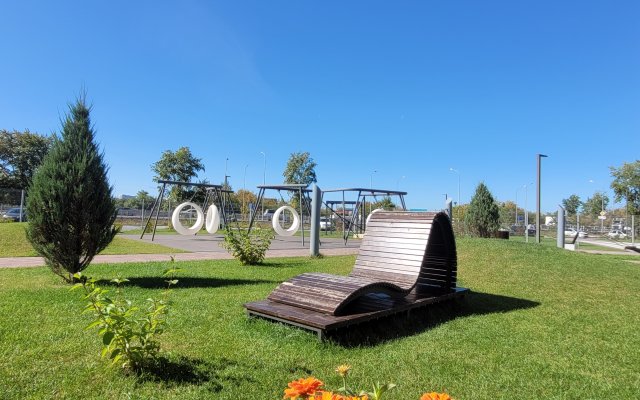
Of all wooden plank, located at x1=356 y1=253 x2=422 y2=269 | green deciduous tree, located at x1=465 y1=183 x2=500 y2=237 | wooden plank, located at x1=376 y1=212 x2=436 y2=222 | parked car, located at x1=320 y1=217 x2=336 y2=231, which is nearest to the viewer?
wooden plank, located at x1=356 y1=253 x2=422 y2=269

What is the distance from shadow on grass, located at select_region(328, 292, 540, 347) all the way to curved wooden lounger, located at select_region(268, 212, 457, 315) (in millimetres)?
256

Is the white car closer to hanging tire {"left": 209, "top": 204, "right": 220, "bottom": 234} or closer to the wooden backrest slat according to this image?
hanging tire {"left": 209, "top": 204, "right": 220, "bottom": 234}

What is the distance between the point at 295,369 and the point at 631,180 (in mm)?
46500

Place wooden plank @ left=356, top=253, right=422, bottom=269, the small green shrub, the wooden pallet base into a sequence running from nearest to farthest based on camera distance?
1. the wooden pallet base
2. wooden plank @ left=356, top=253, right=422, bottom=269
3. the small green shrub

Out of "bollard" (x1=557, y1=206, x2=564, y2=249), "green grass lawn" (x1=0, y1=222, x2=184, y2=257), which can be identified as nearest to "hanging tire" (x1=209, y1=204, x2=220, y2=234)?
"green grass lawn" (x1=0, y1=222, x2=184, y2=257)

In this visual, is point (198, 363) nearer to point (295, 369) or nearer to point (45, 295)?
point (295, 369)

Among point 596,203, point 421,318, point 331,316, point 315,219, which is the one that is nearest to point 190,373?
point 331,316

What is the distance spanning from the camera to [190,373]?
3.33 meters

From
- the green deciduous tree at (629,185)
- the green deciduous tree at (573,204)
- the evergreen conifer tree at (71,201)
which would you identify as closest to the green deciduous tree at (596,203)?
the green deciduous tree at (573,204)

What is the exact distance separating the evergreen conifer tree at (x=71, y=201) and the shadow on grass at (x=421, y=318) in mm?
4867

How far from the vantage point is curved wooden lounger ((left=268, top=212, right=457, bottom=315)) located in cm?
477

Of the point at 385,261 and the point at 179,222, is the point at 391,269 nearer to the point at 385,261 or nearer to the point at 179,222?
the point at 385,261

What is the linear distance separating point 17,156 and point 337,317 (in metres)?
46.0

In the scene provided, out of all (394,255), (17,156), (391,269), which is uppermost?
(17,156)
